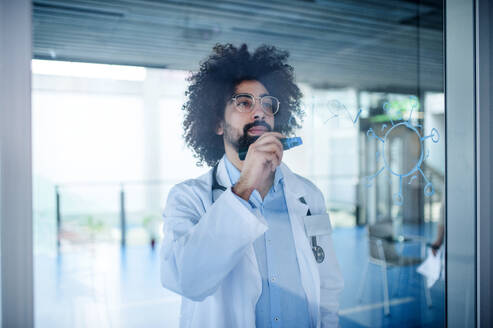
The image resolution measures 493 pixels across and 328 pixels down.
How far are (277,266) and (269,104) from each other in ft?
2.15

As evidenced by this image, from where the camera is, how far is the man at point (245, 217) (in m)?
1.30

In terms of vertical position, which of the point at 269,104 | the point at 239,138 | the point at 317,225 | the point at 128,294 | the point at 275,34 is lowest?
the point at 128,294

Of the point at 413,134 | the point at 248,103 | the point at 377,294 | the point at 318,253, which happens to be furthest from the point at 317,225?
the point at 377,294

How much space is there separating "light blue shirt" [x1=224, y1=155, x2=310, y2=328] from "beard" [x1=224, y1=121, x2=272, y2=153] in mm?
74

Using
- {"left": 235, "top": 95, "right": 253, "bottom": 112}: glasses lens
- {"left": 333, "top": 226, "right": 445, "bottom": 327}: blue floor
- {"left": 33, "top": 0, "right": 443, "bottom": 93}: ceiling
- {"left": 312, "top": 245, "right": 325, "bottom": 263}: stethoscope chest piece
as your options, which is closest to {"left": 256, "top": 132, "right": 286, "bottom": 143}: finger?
{"left": 235, "top": 95, "right": 253, "bottom": 112}: glasses lens

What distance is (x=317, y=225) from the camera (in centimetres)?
160

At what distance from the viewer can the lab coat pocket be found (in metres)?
1.56

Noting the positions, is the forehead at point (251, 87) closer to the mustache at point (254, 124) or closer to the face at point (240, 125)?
the face at point (240, 125)

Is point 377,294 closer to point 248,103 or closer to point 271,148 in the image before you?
point 271,148

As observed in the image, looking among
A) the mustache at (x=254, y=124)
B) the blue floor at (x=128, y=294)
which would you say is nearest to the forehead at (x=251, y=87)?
the mustache at (x=254, y=124)

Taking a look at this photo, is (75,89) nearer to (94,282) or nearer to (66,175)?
(66,175)

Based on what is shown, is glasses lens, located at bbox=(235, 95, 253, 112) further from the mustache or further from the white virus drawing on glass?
the white virus drawing on glass

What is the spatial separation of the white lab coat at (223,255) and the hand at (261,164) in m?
0.05

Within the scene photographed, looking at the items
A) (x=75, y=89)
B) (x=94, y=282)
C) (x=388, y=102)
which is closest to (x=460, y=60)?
(x=388, y=102)
